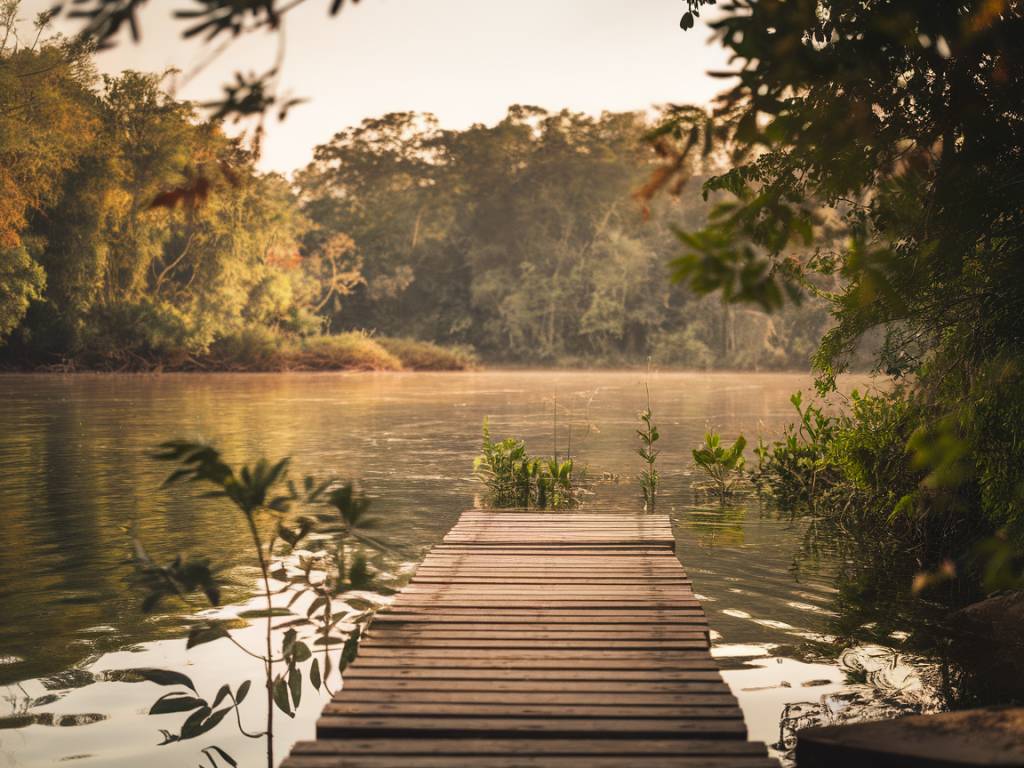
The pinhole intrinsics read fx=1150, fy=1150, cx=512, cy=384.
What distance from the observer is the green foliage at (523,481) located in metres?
11.9

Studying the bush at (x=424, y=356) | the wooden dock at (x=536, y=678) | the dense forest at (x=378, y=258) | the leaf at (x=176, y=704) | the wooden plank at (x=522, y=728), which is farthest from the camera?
the bush at (x=424, y=356)

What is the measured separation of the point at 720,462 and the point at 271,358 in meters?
37.4

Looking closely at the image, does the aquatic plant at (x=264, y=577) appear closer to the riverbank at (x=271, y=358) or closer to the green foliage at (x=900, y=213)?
the green foliage at (x=900, y=213)

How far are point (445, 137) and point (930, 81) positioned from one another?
207 feet

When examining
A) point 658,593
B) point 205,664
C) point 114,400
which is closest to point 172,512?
point 205,664

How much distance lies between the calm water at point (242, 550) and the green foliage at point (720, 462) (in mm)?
358

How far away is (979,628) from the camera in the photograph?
6715 mm

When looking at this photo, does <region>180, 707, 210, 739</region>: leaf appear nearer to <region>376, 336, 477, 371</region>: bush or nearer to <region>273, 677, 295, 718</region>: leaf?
<region>273, 677, 295, 718</region>: leaf

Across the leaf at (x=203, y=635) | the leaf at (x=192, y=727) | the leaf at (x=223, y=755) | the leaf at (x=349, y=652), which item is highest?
the leaf at (x=203, y=635)

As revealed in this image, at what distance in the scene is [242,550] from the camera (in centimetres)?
960

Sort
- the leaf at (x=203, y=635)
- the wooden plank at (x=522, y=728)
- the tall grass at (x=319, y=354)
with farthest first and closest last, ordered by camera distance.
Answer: the tall grass at (x=319, y=354) → the leaf at (x=203, y=635) → the wooden plank at (x=522, y=728)

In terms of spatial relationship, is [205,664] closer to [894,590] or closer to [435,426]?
[894,590]

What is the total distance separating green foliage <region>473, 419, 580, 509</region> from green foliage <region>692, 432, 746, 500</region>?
1.44m

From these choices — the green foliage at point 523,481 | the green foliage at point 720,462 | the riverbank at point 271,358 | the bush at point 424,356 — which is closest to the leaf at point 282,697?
the green foliage at point 523,481
